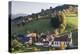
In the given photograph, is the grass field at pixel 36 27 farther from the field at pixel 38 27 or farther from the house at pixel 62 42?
the house at pixel 62 42

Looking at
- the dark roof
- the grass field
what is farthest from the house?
the grass field

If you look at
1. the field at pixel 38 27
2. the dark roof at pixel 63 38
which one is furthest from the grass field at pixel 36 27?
the dark roof at pixel 63 38

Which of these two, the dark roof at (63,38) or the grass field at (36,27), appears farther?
the dark roof at (63,38)

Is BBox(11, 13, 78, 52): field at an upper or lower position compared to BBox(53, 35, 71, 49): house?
upper

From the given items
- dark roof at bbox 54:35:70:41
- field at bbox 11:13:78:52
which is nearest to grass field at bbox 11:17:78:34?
field at bbox 11:13:78:52

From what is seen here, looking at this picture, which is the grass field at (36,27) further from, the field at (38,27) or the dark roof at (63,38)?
the dark roof at (63,38)

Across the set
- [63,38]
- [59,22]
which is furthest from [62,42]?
[59,22]

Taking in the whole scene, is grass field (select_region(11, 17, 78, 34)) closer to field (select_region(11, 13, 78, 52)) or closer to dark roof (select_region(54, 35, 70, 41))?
field (select_region(11, 13, 78, 52))

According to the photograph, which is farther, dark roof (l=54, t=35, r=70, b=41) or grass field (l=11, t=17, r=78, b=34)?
dark roof (l=54, t=35, r=70, b=41)

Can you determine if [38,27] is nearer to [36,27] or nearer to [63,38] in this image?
[36,27]

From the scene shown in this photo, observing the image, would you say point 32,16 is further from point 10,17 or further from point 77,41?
point 77,41

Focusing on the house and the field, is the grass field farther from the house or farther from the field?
the house

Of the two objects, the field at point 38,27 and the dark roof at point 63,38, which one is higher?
the field at point 38,27
